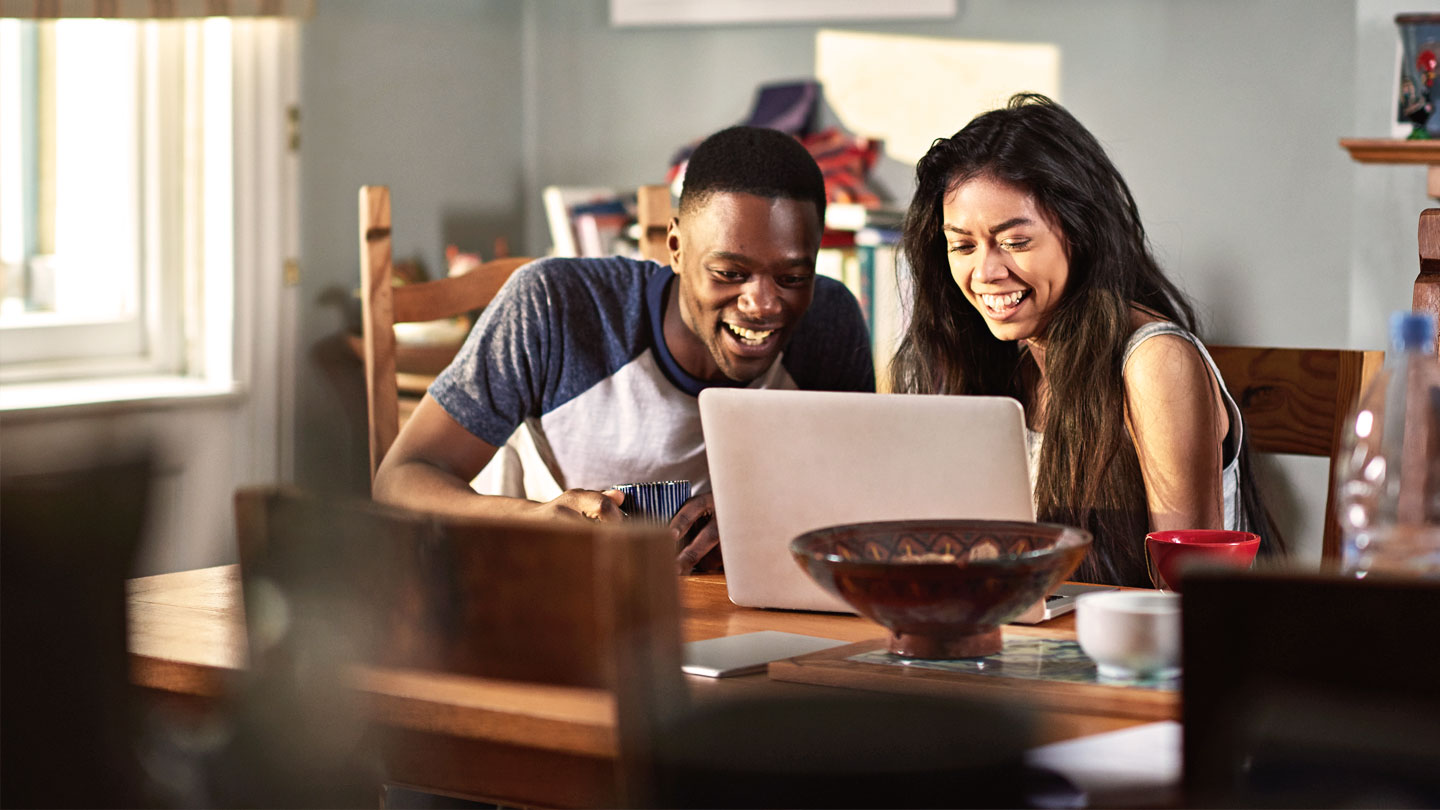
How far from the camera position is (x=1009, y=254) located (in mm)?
1633

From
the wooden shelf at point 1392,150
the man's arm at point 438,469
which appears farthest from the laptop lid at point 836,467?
the wooden shelf at point 1392,150

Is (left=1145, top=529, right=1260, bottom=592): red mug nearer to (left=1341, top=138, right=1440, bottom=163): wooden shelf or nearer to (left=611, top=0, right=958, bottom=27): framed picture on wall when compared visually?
(left=1341, top=138, right=1440, bottom=163): wooden shelf

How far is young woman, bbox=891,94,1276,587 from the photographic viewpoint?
60.2 inches

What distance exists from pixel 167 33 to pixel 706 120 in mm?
1166

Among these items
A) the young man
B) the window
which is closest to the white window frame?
the window

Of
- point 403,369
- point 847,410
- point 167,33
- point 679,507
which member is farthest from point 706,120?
point 847,410

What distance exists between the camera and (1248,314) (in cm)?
283

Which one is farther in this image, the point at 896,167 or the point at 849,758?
the point at 896,167

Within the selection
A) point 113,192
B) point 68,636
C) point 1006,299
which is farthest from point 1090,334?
point 113,192

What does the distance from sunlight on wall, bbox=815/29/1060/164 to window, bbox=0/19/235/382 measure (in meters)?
1.26

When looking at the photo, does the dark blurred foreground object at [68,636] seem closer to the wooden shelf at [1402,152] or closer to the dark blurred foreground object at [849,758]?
the dark blurred foreground object at [849,758]

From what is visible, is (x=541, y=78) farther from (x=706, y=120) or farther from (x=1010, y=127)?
(x=1010, y=127)

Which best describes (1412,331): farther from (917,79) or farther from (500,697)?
(917,79)

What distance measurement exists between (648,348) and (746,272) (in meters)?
0.19
